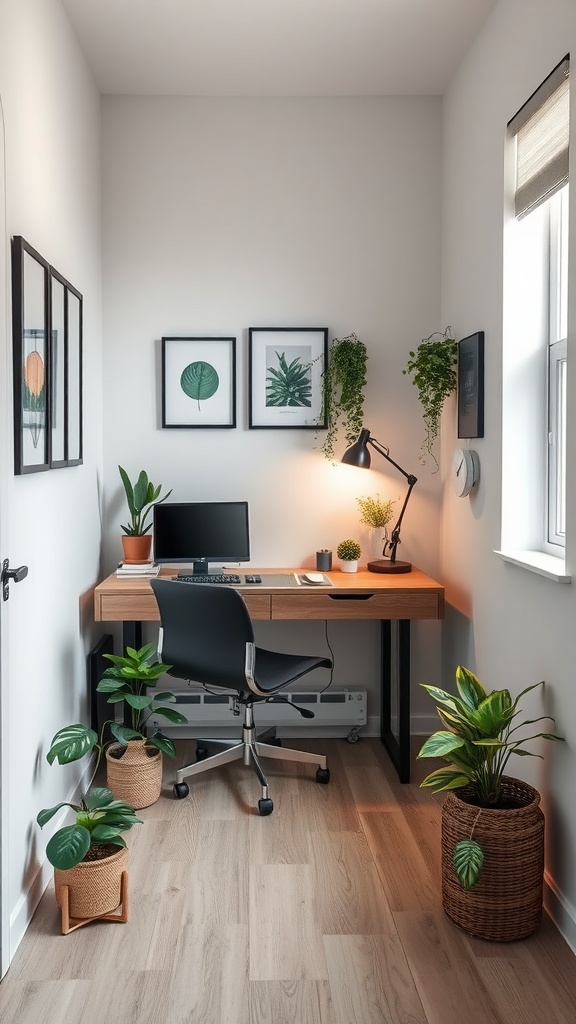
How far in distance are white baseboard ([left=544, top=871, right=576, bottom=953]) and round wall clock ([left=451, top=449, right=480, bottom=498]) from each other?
1.35 meters

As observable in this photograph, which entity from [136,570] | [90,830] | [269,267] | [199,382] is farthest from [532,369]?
[90,830]

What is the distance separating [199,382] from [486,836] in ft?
7.41

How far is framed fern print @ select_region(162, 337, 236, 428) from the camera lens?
358cm

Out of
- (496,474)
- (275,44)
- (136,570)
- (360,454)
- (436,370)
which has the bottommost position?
(136,570)

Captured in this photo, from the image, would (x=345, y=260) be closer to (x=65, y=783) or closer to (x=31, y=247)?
(x=31, y=247)

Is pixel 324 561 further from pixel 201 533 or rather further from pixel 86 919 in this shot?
pixel 86 919

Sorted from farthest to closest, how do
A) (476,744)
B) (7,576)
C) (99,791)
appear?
(99,791), (476,744), (7,576)

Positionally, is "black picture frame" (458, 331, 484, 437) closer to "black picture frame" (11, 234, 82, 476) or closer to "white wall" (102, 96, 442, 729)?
"white wall" (102, 96, 442, 729)

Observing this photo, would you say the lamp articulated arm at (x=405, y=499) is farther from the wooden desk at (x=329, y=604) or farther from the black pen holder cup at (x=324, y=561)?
the wooden desk at (x=329, y=604)

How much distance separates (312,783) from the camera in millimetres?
3125

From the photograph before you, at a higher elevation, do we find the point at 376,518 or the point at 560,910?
the point at 376,518

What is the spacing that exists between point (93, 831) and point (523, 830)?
116 cm

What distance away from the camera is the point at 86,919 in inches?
85.6

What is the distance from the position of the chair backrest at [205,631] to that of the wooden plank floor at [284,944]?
0.50 m
